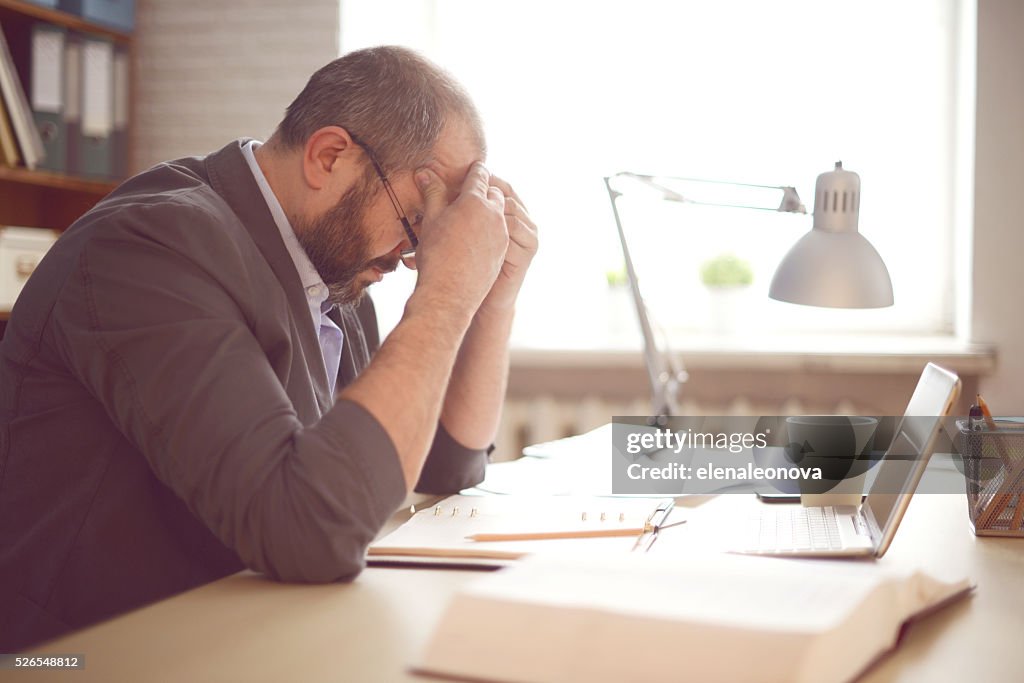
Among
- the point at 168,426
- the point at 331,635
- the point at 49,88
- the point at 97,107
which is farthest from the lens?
the point at 97,107

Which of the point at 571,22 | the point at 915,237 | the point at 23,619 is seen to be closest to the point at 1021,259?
the point at 915,237

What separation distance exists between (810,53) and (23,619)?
2.40 m

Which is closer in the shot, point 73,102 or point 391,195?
point 391,195

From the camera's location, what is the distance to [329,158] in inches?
50.9

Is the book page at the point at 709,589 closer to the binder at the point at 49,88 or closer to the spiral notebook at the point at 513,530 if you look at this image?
the spiral notebook at the point at 513,530

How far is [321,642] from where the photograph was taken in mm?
764

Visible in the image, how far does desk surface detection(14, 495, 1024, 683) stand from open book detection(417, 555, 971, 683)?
0.15ft

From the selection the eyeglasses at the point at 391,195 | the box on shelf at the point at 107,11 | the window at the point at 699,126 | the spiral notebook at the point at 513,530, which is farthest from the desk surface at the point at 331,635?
the box on shelf at the point at 107,11

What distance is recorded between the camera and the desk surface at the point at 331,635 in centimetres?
70

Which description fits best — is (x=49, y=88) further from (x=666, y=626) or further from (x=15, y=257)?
(x=666, y=626)

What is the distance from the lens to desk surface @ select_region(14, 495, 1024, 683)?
0.70 meters

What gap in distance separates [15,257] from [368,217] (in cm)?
145

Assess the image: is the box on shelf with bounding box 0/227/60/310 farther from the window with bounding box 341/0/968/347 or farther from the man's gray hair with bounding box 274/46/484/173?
the man's gray hair with bounding box 274/46/484/173

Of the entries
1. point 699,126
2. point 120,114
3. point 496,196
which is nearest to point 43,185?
point 120,114
